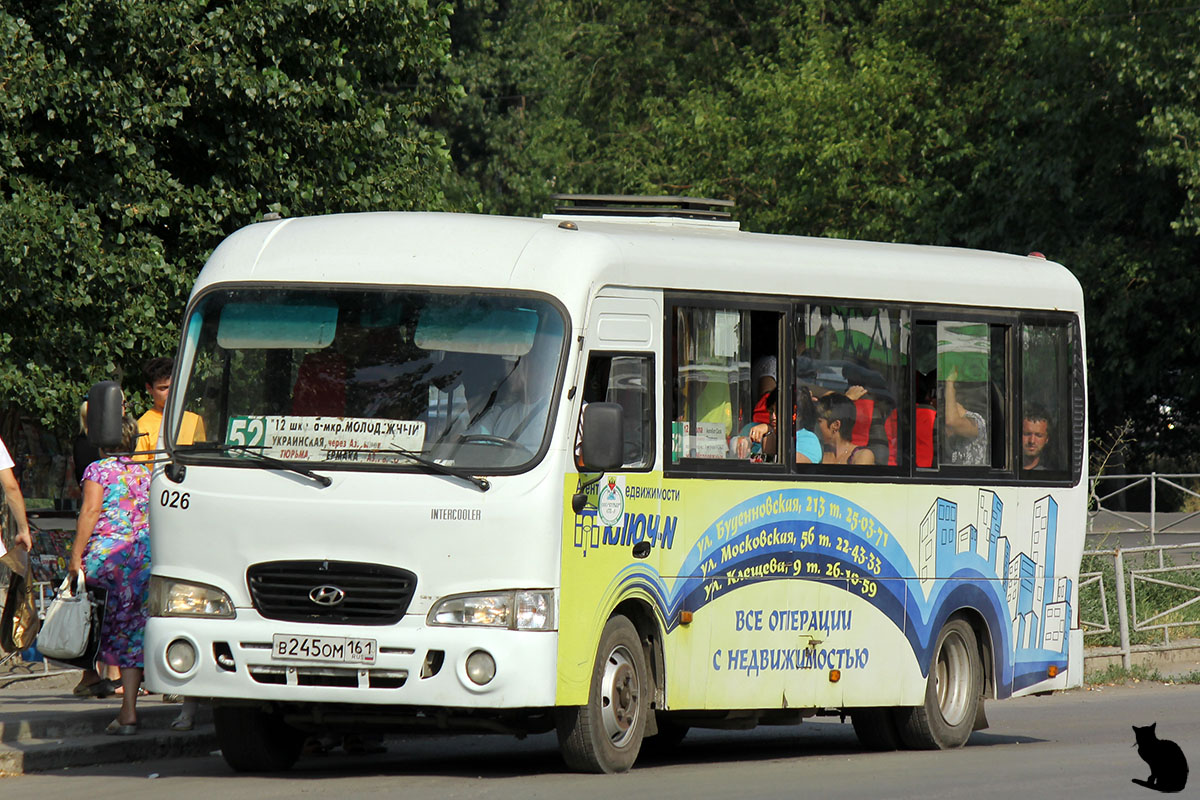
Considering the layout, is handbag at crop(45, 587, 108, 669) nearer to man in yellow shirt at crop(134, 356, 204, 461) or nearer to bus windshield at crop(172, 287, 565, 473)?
man in yellow shirt at crop(134, 356, 204, 461)

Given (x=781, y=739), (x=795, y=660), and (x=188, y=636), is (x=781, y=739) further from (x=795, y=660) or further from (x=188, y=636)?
(x=188, y=636)

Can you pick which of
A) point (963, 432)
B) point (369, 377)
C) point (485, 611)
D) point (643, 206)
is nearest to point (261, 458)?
point (369, 377)

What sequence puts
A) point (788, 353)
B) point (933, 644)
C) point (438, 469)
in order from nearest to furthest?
point (438, 469) → point (788, 353) → point (933, 644)

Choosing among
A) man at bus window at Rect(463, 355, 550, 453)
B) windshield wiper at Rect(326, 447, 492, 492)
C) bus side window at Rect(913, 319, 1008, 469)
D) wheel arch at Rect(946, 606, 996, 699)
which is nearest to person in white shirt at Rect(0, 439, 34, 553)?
windshield wiper at Rect(326, 447, 492, 492)

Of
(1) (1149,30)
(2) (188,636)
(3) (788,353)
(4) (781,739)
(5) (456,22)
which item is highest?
(5) (456,22)

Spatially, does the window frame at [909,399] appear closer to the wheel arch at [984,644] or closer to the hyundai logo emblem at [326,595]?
the wheel arch at [984,644]

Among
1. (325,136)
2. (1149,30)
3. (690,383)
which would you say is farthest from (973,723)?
(1149,30)

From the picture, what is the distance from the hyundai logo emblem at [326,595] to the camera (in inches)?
370

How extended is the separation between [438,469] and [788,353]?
2.76 metres

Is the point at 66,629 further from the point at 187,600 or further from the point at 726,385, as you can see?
the point at 726,385

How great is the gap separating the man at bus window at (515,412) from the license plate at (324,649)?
1.12 meters

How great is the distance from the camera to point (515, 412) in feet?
31.4

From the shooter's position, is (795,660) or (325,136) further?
(325,136)

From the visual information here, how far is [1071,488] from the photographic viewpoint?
13.5 metres
